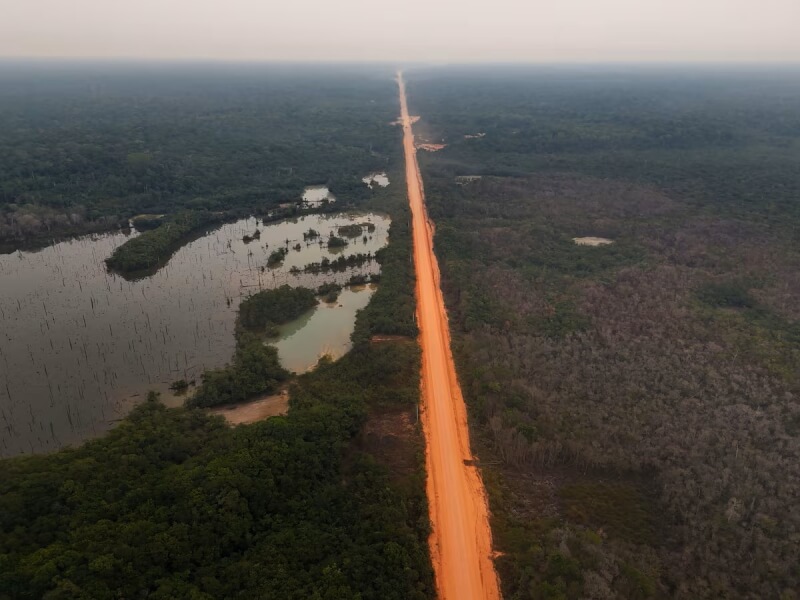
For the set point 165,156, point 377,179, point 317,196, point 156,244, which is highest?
point 165,156

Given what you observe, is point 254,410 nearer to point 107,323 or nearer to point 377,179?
point 107,323

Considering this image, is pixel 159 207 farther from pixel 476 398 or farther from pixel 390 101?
pixel 390 101

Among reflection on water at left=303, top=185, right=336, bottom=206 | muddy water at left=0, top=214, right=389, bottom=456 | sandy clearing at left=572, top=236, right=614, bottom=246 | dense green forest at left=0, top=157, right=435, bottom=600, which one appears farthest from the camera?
reflection on water at left=303, top=185, right=336, bottom=206

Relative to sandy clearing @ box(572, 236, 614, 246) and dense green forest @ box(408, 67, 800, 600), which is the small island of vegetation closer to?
dense green forest @ box(408, 67, 800, 600)

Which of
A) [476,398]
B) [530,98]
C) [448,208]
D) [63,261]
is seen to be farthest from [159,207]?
[530,98]

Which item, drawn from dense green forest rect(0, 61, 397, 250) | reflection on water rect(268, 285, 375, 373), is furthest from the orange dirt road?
dense green forest rect(0, 61, 397, 250)

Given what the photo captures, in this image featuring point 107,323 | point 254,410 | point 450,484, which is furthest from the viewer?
point 107,323

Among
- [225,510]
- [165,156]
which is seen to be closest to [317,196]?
[165,156]
